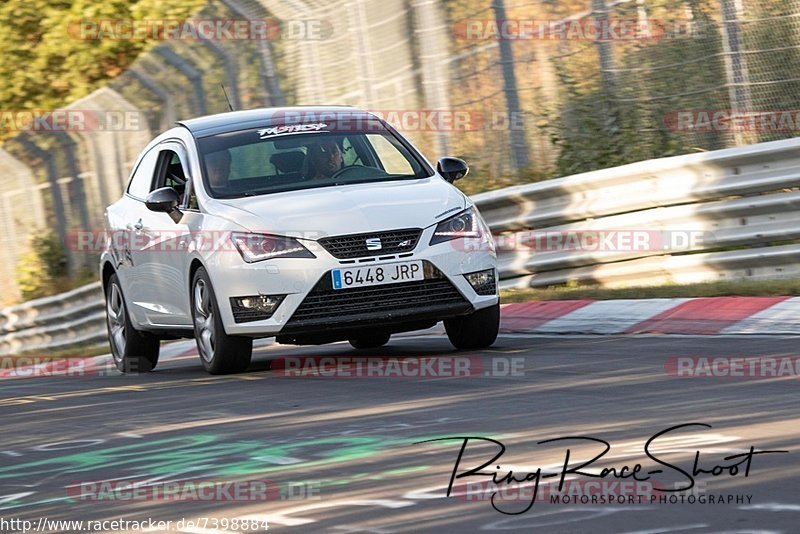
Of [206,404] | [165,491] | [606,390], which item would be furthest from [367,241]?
[165,491]

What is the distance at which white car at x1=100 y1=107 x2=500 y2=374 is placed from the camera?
32.8 ft

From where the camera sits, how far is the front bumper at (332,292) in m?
9.95

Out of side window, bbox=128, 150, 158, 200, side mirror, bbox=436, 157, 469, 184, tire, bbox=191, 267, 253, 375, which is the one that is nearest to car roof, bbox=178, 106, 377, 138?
side window, bbox=128, 150, 158, 200

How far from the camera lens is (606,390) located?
26.6 ft

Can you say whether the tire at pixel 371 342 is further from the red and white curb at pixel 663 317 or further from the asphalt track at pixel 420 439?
the asphalt track at pixel 420 439

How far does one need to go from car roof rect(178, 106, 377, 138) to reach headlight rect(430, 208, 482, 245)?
5.38 feet

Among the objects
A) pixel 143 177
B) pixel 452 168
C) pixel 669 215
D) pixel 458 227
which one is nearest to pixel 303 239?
pixel 458 227

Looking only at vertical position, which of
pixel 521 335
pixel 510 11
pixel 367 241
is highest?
pixel 510 11

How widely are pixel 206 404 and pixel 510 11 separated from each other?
6.98m

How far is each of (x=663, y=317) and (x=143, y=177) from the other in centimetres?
412

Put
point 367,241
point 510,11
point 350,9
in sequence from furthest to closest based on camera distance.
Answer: point 350,9 → point 510,11 → point 367,241

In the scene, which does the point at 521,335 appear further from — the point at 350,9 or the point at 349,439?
the point at 350,9

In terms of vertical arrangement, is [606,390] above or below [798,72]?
below

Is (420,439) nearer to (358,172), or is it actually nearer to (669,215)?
(358,172)
